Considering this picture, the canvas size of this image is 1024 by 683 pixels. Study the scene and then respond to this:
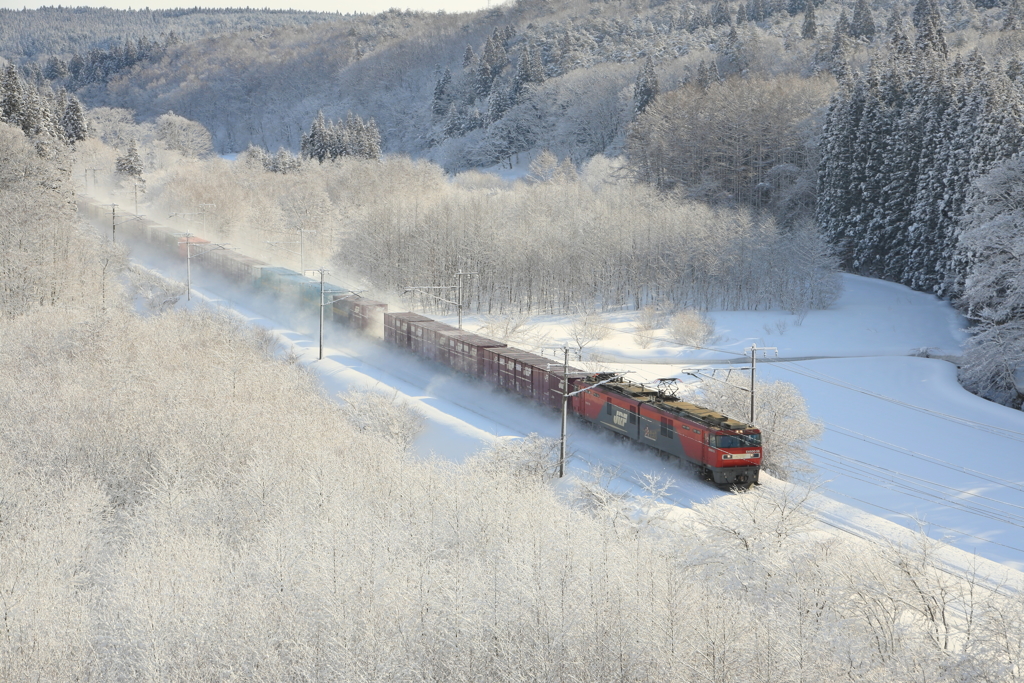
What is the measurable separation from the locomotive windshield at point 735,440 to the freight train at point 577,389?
15 mm

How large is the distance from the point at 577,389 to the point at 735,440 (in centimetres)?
831

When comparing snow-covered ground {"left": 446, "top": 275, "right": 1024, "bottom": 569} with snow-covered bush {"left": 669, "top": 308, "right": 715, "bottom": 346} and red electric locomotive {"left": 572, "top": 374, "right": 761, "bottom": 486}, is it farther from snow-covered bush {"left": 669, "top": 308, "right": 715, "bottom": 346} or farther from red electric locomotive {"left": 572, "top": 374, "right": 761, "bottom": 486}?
red electric locomotive {"left": 572, "top": 374, "right": 761, "bottom": 486}

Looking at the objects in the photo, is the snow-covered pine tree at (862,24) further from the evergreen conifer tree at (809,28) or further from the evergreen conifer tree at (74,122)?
the evergreen conifer tree at (74,122)

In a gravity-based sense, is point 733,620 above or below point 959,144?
below

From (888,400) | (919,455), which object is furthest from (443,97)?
(919,455)

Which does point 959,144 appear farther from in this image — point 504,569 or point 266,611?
point 266,611

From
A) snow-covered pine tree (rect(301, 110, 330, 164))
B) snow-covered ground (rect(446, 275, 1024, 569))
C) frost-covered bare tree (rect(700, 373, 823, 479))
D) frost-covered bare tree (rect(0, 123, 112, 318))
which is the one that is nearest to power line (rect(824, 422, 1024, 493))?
snow-covered ground (rect(446, 275, 1024, 569))

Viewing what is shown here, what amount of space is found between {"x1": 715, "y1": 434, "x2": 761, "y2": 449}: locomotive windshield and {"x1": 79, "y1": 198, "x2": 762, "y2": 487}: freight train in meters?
0.02

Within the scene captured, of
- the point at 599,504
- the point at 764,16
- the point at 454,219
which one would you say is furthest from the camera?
→ the point at 764,16

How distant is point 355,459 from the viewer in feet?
99.0

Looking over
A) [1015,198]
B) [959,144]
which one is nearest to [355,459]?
[1015,198]

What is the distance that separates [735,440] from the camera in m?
29.6

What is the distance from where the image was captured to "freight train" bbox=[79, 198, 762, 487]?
29.9 meters

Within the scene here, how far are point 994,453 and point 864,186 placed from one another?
4034cm
